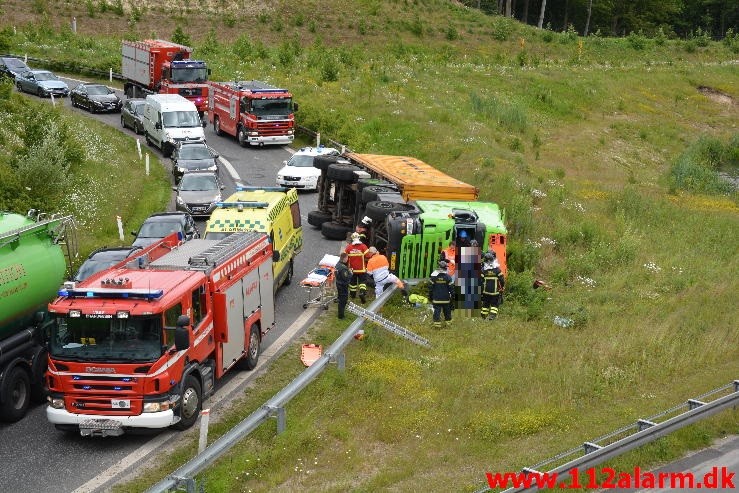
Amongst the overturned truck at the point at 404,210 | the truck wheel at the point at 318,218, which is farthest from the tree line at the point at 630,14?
the truck wheel at the point at 318,218

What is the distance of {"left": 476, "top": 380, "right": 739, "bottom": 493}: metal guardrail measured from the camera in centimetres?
1237

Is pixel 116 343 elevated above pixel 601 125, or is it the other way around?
pixel 116 343

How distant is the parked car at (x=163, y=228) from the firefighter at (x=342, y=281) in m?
4.51

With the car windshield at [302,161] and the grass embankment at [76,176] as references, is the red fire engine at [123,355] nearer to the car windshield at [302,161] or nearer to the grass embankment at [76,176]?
the grass embankment at [76,176]

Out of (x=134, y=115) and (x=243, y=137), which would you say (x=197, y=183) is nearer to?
(x=243, y=137)

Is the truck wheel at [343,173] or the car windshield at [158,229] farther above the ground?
the truck wheel at [343,173]

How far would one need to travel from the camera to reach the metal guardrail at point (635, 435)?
1237cm

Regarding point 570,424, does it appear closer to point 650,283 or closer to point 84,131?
point 650,283

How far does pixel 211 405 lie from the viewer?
1672 cm

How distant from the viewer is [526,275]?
23.2 m

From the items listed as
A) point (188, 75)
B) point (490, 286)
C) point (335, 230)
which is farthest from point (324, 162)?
point (188, 75)

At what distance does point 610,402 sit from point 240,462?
255 inches

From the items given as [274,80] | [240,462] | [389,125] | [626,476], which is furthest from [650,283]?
[274,80]

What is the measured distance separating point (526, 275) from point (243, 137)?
70.6ft
